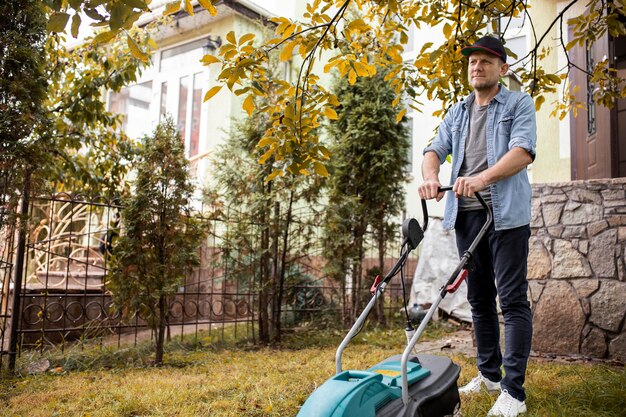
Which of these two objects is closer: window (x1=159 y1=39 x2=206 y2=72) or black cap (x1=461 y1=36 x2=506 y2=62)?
black cap (x1=461 y1=36 x2=506 y2=62)

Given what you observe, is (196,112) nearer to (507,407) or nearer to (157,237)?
(157,237)

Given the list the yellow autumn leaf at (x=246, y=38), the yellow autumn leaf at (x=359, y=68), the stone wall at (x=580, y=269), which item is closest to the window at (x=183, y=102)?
the stone wall at (x=580, y=269)

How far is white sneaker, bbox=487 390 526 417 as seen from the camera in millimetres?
2750

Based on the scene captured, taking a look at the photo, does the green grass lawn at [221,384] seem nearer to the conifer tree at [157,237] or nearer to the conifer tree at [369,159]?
the conifer tree at [157,237]

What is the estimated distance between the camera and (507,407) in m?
2.76

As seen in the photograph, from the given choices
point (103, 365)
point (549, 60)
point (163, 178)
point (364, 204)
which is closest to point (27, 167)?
point (163, 178)

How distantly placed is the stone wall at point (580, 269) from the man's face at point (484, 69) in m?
2.32

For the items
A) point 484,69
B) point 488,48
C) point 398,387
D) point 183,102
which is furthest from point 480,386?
point 183,102

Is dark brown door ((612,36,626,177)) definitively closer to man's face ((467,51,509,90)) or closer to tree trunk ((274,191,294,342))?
tree trunk ((274,191,294,342))

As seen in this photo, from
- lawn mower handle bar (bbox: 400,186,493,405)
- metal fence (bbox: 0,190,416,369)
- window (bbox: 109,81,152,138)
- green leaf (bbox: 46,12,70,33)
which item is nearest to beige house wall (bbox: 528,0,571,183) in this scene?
metal fence (bbox: 0,190,416,369)

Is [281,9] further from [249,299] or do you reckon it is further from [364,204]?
[249,299]

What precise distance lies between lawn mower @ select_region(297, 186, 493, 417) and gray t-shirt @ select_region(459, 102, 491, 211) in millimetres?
324

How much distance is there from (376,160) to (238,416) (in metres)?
4.94

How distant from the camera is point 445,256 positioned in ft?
27.4
